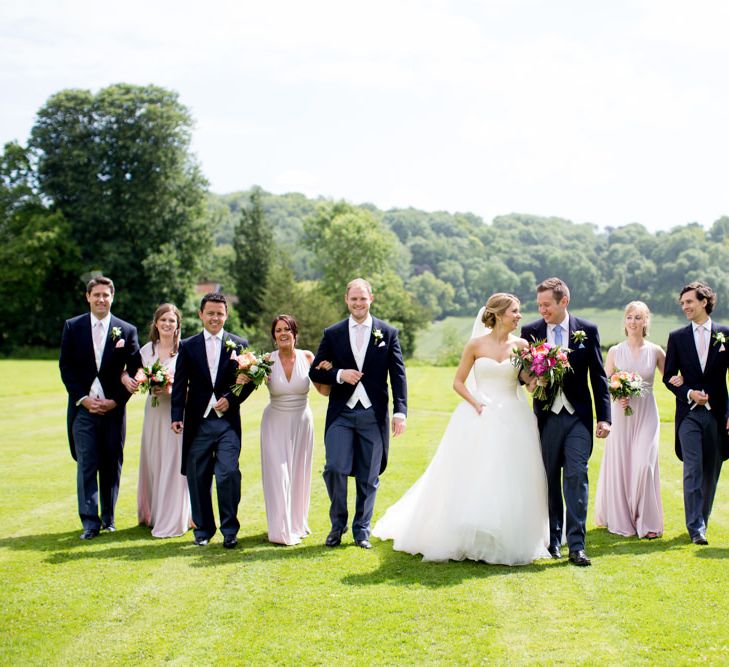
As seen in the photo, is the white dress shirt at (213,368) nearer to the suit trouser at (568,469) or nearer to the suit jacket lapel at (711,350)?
the suit trouser at (568,469)

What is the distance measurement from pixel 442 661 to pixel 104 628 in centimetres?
237

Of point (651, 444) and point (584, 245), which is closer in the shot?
point (651, 444)

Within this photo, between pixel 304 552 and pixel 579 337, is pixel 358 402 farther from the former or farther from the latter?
pixel 579 337

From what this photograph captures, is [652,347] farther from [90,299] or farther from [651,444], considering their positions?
[90,299]

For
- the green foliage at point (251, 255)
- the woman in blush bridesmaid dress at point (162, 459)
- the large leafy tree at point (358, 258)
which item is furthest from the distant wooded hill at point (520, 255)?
the woman in blush bridesmaid dress at point (162, 459)

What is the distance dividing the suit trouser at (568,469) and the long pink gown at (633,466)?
1.33m

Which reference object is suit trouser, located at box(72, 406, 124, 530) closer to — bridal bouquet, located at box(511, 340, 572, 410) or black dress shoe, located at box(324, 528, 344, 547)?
black dress shoe, located at box(324, 528, 344, 547)

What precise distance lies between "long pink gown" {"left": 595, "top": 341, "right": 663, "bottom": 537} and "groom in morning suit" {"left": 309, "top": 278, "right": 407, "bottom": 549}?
2625 mm

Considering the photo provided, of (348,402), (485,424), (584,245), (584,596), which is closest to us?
(584,596)

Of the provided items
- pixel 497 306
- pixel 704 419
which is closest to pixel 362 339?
pixel 497 306

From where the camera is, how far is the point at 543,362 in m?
7.57

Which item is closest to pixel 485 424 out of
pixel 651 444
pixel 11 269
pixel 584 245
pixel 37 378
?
pixel 651 444

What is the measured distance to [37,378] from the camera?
1341 inches

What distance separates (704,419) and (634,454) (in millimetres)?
887
